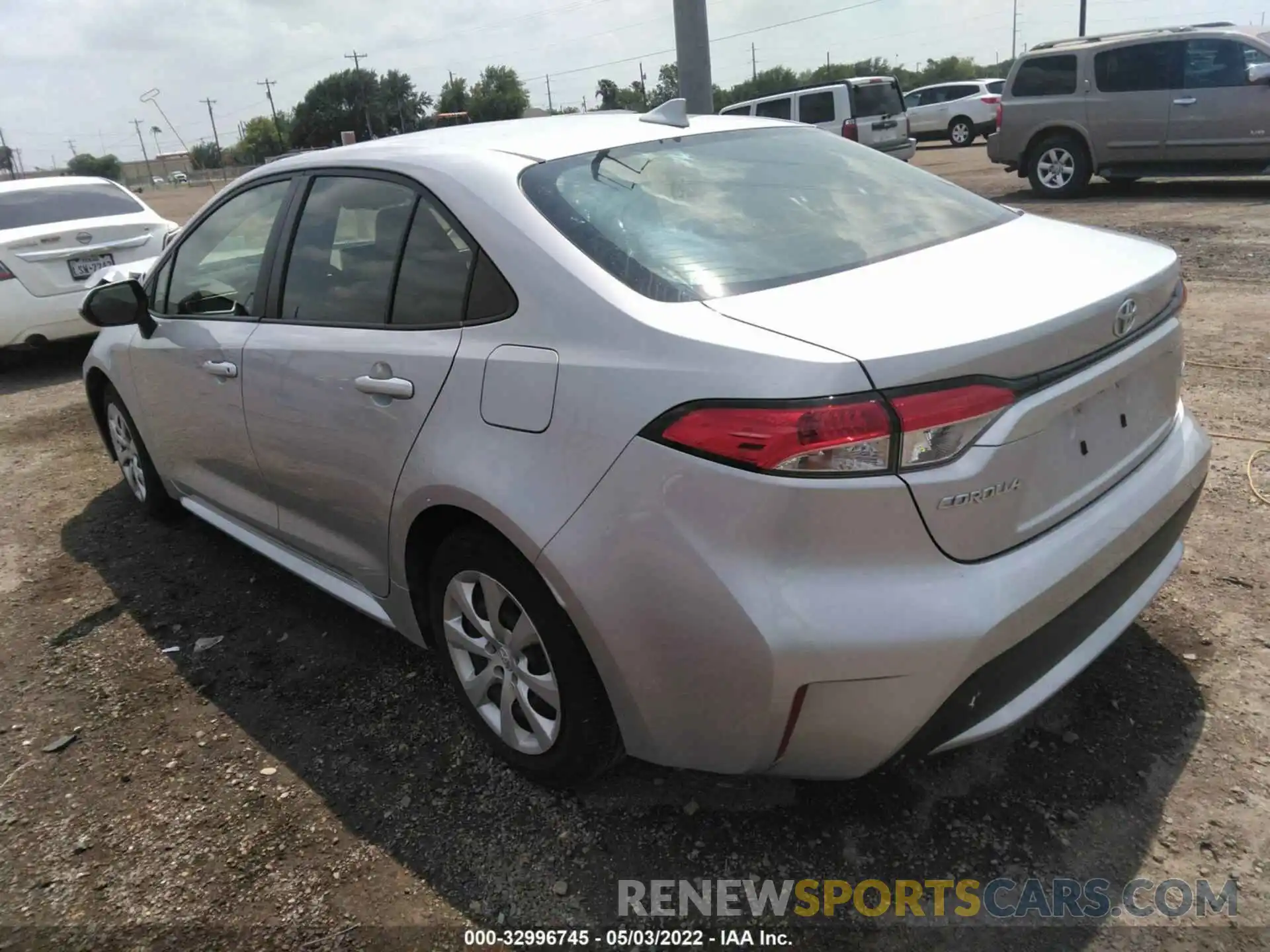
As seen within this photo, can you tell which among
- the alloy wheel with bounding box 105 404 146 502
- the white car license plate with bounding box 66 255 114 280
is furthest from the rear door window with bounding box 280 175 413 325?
the white car license plate with bounding box 66 255 114 280

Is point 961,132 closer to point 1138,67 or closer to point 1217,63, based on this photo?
point 1138,67

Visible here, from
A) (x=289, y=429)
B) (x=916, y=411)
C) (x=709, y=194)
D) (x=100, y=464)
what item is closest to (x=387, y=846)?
(x=289, y=429)

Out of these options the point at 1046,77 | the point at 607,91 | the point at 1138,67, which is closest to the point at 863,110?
the point at 1046,77

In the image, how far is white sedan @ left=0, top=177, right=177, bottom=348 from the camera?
7.49 metres

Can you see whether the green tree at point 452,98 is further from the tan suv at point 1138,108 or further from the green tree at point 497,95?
the tan suv at point 1138,108

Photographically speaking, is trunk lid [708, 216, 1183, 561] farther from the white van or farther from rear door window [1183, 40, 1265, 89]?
the white van

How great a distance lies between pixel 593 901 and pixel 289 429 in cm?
168

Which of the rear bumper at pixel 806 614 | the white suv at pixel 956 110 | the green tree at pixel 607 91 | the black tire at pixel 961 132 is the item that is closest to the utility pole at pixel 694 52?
the rear bumper at pixel 806 614

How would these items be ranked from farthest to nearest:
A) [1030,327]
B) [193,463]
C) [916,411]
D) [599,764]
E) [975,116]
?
[975,116], [193,463], [599,764], [1030,327], [916,411]

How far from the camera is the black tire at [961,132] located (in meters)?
25.4

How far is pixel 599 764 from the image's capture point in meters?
2.32

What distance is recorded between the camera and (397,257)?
8.79 feet

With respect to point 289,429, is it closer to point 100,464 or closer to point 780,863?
point 780,863

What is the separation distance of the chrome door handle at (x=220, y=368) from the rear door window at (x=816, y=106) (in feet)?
47.1
